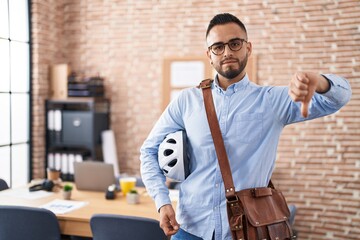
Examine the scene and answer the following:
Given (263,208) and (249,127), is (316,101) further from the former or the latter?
(263,208)

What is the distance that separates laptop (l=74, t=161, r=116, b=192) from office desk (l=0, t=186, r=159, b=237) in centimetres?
5

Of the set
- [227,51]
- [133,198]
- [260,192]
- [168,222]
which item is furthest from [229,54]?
[133,198]

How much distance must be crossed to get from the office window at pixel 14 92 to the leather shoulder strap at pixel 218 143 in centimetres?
331

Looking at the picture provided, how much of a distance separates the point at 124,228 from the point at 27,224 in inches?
25.2

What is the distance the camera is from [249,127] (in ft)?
5.08

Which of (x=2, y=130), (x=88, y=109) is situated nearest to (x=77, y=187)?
(x=2, y=130)

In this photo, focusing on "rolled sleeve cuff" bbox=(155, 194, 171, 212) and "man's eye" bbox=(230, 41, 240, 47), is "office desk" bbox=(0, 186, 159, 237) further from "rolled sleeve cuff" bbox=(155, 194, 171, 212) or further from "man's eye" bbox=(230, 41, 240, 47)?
"man's eye" bbox=(230, 41, 240, 47)

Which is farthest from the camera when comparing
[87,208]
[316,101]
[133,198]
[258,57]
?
[258,57]

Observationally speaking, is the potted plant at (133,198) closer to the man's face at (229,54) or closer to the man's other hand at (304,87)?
the man's face at (229,54)

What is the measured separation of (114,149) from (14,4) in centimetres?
193

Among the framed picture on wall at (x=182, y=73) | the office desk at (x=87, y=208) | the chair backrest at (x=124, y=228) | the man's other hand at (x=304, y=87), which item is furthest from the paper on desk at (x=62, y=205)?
the framed picture on wall at (x=182, y=73)

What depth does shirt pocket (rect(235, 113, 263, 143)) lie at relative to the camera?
1.54 m

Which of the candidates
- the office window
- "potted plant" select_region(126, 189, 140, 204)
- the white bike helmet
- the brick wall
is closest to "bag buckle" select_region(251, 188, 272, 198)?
the white bike helmet

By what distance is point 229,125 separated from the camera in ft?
5.16
